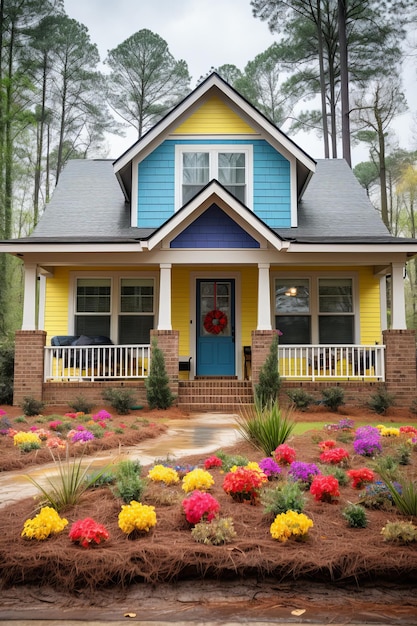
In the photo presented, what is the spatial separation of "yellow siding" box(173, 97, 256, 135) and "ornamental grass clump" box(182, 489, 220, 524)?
1068cm

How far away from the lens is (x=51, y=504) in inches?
133

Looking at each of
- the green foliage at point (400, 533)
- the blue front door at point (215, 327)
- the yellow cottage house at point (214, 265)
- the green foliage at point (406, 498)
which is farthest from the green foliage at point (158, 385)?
the green foliage at point (400, 533)

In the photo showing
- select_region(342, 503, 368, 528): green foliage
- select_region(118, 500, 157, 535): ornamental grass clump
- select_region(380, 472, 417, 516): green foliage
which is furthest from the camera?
select_region(380, 472, 417, 516): green foliage

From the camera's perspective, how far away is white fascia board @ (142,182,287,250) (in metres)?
10.4

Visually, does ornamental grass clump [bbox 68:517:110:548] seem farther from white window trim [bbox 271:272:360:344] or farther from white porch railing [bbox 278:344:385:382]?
white window trim [bbox 271:272:360:344]

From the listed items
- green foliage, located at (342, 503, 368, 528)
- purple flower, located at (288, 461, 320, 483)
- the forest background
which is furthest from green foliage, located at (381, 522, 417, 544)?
the forest background

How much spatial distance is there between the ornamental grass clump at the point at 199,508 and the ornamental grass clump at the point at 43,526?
70 centimetres

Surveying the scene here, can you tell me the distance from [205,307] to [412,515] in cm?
985

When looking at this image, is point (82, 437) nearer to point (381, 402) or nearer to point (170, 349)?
point (170, 349)

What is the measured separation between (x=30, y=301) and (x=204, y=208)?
12.8 feet

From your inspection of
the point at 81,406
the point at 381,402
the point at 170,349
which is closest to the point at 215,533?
the point at 81,406

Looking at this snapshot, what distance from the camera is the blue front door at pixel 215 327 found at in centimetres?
1269

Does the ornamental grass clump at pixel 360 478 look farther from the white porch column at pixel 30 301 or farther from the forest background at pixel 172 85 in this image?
the forest background at pixel 172 85

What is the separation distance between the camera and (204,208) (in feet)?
35.5
